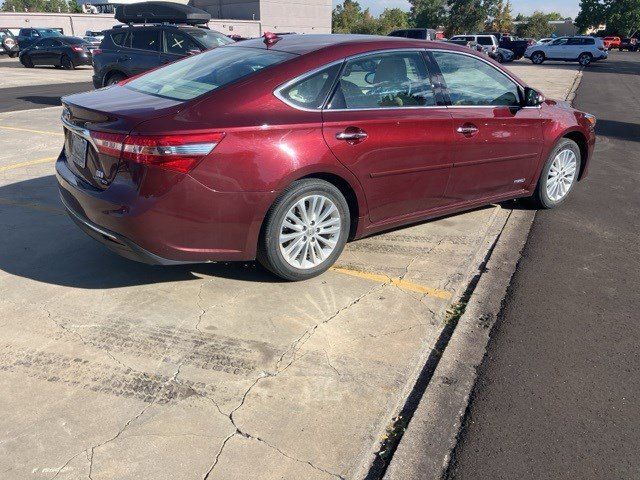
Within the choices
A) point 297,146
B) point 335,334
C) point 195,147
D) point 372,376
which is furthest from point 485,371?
point 195,147

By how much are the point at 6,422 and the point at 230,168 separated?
5.98ft

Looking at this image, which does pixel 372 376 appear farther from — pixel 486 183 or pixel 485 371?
pixel 486 183

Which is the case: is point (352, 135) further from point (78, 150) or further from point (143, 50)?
point (143, 50)

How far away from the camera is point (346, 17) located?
73.0 m

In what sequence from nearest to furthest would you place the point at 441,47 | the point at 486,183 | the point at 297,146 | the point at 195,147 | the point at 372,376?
the point at 372,376 < the point at 195,147 < the point at 297,146 < the point at 441,47 < the point at 486,183

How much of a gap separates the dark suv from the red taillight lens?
9.47 meters

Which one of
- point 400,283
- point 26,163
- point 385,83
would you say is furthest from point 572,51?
point 400,283

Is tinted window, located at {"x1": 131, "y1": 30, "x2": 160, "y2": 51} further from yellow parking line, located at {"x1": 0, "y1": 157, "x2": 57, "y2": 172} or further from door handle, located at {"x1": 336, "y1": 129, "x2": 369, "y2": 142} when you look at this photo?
door handle, located at {"x1": 336, "y1": 129, "x2": 369, "y2": 142}

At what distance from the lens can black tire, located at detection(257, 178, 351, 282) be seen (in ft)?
12.9

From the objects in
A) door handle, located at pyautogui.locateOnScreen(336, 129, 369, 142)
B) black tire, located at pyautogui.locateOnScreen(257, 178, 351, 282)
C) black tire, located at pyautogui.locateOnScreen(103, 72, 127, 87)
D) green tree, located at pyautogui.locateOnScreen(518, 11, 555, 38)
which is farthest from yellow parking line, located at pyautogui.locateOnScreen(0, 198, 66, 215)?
green tree, located at pyautogui.locateOnScreen(518, 11, 555, 38)

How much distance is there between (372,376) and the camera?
321 centimetres

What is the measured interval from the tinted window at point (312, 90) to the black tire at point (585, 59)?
1434 inches

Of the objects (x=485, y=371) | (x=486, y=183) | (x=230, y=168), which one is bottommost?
(x=485, y=371)

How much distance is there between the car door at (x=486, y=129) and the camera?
4.91 metres
